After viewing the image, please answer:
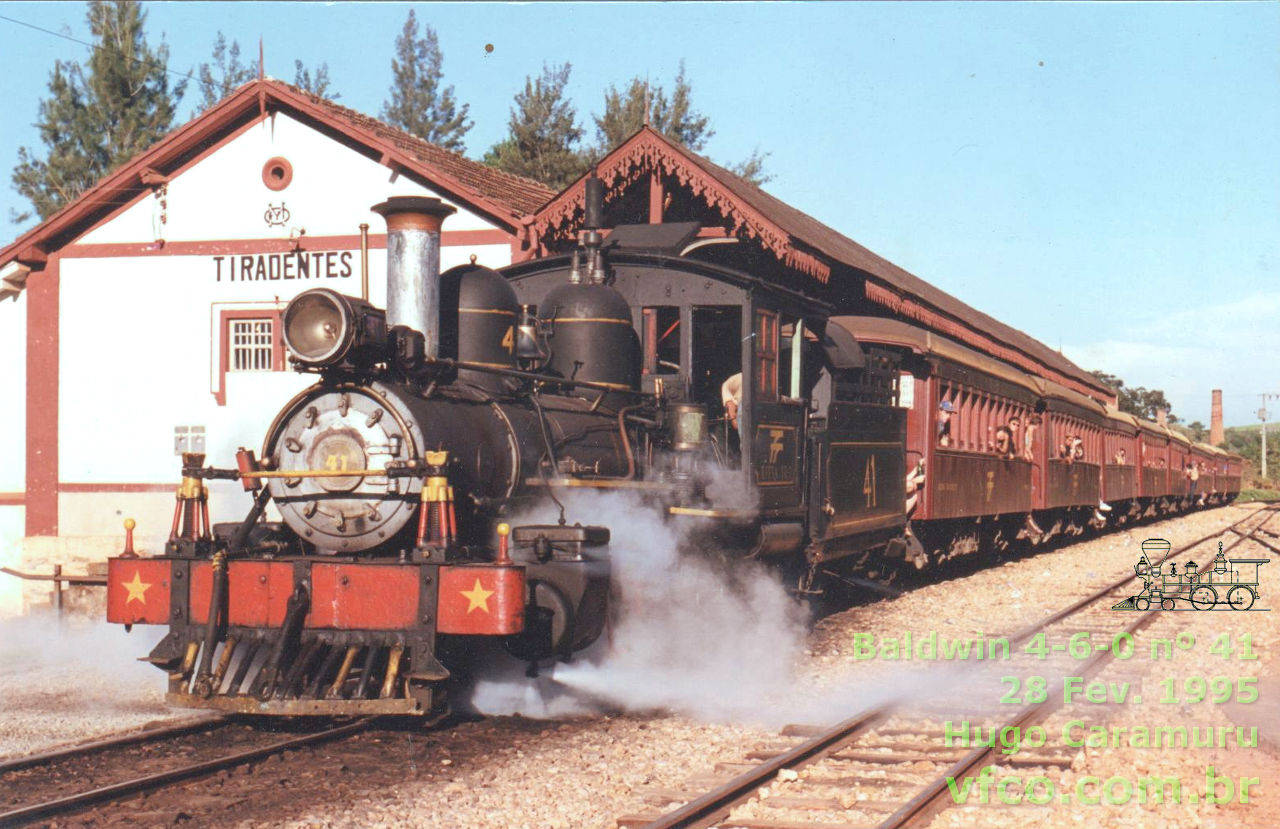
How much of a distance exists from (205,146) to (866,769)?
40.8 feet

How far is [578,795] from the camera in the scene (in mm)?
5473

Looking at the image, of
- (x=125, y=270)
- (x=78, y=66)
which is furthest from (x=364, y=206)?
(x=78, y=66)

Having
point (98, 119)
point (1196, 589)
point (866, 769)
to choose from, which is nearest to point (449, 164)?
point (1196, 589)

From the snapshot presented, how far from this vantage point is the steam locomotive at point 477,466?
608 cm

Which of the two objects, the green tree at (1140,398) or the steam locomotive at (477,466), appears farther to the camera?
the green tree at (1140,398)

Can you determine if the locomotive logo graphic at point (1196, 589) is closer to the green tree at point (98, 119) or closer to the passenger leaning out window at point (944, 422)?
the passenger leaning out window at point (944, 422)

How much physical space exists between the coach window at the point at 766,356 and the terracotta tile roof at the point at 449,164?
21.2 feet

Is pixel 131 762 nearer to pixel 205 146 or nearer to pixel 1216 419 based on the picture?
pixel 205 146

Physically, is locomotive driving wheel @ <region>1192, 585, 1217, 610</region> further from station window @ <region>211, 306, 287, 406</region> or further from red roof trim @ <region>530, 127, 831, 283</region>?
station window @ <region>211, 306, 287, 406</region>

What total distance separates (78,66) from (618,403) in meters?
33.8

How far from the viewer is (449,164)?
626 inches

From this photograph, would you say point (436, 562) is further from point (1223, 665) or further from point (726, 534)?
point (1223, 665)

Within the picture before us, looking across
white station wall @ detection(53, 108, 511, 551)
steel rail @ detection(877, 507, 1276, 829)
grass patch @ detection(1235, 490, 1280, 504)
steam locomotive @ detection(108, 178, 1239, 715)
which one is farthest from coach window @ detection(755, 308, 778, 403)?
grass patch @ detection(1235, 490, 1280, 504)

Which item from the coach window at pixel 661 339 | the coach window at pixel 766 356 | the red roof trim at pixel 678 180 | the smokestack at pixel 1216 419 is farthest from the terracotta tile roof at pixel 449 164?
the smokestack at pixel 1216 419
